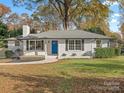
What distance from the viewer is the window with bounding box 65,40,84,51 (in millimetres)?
38375

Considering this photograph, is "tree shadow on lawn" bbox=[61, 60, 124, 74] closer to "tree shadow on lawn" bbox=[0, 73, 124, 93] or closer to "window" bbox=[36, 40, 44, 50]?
"tree shadow on lawn" bbox=[0, 73, 124, 93]

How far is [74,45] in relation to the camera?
38500 millimetres

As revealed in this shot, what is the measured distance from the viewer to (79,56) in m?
38.0

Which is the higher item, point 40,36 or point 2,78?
point 40,36

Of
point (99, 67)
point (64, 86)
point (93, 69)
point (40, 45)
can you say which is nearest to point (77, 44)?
point (40, 45)

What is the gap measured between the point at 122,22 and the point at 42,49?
3852 centimetres

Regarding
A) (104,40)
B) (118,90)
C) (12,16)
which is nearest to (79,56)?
(104,40)

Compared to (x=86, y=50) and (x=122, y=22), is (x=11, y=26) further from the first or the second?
(x=86, y=50)

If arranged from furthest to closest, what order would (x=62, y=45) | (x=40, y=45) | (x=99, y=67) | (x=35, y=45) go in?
(x=40, y=45) → (x=35, y=45) → (x=62, y=45) → (x=99, y=67)

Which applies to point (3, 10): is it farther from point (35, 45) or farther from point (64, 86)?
point (64, 86)

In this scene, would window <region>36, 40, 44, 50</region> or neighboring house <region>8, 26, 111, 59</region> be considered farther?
window <region>36, 40, 44, 50</region>

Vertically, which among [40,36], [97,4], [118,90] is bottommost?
[118,90]

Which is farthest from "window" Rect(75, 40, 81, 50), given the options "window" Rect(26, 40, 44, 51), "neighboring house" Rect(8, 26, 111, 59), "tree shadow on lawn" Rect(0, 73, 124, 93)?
"tree shadow on lawn" Rect(0, 73, 124, 93)

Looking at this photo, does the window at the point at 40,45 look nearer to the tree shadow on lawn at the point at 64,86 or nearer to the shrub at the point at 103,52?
the shrub at the point at 103,52
